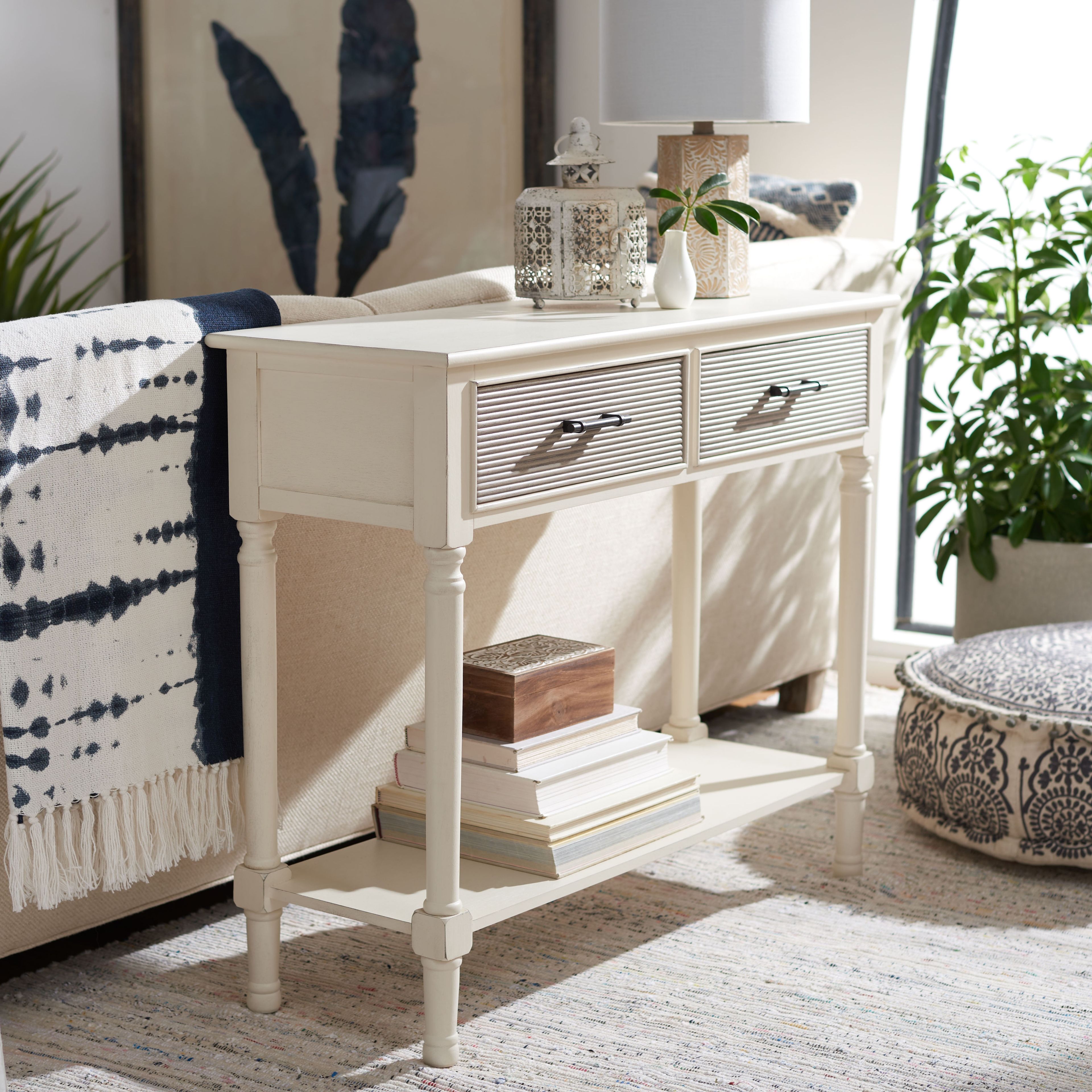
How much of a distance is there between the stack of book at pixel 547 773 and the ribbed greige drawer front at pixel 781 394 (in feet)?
1.06

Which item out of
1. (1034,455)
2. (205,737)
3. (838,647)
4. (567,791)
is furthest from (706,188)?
(1034,455)

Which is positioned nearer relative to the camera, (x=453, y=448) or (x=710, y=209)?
(x=453, y=448)

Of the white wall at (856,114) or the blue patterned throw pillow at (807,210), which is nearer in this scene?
the blue patterned throw pillow at (807,210)

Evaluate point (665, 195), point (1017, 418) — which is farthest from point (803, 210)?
point (665, 195)

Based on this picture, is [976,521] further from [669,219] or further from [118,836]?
[118,836]

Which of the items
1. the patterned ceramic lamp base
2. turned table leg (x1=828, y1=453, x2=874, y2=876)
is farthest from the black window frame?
the patterned ceramic lamp base

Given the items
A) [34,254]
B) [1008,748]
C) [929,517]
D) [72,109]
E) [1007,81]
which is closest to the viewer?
[1008,748]

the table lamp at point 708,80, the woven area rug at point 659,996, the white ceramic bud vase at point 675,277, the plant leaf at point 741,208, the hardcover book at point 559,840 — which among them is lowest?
the woven area rug at point 659,996

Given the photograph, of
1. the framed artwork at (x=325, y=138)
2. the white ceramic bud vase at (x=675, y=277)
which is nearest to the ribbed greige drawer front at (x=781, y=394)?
the white ceramic bud vase at (x=675, y=277)

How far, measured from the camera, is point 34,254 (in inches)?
148

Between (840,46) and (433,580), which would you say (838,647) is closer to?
(433,580)

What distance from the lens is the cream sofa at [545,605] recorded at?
1906 millimetres

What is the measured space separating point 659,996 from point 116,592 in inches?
31.2

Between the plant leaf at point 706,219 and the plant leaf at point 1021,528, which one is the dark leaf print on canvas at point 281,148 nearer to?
the plant leaf at point 1021,528
